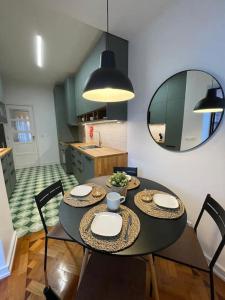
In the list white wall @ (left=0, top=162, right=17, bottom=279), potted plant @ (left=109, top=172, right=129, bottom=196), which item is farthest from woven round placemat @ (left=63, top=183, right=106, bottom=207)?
white wall @ (left=0, top=162, right=17, bottom=279)

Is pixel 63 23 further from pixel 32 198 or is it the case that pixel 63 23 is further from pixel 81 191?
pixel 32 198

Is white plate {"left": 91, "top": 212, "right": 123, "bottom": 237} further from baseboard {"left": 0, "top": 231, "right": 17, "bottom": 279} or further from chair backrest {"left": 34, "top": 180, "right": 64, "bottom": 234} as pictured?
baseboard {"left": 0, "top": 231, "right": 17, "bottom": 279}

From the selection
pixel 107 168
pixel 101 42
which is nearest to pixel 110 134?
pixel 107 168

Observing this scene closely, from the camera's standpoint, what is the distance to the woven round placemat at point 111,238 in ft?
2.35

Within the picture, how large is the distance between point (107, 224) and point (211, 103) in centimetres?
135

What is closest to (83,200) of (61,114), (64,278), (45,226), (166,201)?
(45,226)

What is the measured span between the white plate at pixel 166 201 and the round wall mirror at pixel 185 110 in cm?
64

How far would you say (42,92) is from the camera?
182 inches

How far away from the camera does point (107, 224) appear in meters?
0.86

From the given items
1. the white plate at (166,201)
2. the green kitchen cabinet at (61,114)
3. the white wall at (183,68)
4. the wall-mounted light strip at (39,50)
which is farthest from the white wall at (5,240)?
the green kitchen cabinet at (61,114)

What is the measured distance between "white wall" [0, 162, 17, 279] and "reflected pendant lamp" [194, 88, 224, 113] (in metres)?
2.09

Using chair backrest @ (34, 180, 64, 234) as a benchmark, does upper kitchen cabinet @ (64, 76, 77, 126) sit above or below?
above

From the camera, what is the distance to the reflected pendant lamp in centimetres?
122

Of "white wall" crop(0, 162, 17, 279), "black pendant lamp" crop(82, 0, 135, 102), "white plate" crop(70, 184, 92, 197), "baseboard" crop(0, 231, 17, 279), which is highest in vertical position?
"black pendant lamp" crop(82, 0, 135, 102)
